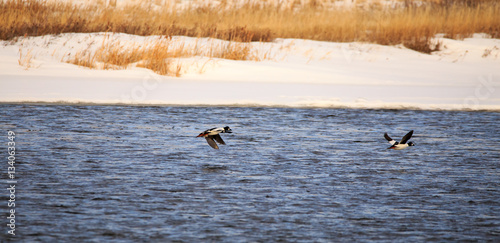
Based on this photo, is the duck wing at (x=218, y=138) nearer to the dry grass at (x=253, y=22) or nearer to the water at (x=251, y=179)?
the water at (x=251, y=179)

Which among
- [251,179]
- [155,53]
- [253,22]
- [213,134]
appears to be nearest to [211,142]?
[213,134]

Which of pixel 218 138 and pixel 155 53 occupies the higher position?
pixel 155 53

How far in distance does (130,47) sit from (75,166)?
11185 mm

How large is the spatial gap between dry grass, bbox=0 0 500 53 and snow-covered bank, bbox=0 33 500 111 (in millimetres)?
823

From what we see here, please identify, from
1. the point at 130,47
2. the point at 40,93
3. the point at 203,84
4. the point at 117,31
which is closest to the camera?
the point at 40,93

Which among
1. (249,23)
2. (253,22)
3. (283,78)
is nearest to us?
(283,78)

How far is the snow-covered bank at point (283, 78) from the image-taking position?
49.3 ft

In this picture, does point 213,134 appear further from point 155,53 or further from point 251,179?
point 155,53

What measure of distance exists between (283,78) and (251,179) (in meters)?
9.84

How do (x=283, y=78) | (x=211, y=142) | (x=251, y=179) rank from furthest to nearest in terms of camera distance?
(x=283, y=78), (x=211, y=142), (x=251, y=179)

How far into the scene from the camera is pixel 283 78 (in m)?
18.0

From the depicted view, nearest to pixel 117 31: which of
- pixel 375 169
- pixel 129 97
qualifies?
pixel 129 97

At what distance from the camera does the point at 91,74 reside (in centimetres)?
1738

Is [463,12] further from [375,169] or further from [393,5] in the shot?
[375,169]
